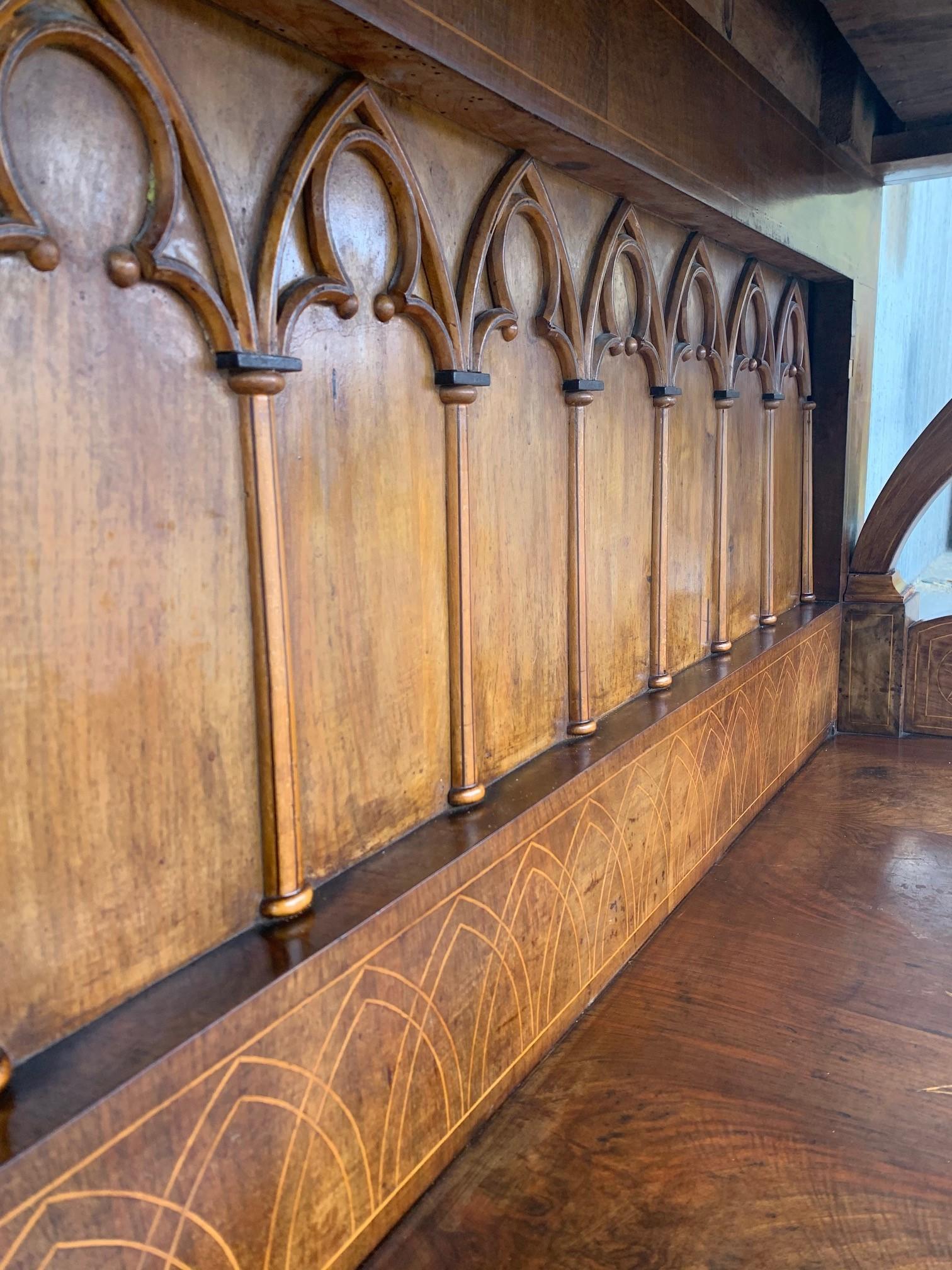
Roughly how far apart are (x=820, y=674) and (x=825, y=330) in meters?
1.30

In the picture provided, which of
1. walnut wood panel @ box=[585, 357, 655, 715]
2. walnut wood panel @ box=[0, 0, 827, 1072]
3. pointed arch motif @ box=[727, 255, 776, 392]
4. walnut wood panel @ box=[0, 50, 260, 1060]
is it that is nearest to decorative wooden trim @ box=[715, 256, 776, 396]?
pointed arch motif @ box=[727, 255, 776, 392]

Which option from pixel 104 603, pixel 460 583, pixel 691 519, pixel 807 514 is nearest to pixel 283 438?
pixel 104 603

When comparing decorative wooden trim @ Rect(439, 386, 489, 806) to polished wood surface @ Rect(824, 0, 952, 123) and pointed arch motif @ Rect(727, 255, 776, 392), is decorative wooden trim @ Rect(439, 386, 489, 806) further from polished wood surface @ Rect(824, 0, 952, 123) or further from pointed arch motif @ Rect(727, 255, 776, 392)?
polished wood surface @ Rect(824, 0, 952, 123)

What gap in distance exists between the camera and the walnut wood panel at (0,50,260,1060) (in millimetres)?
1053

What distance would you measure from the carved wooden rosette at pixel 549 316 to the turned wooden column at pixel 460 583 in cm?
8

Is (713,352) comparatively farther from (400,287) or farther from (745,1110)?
(745,1110)

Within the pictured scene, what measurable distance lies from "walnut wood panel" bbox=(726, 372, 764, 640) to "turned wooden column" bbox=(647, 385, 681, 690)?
592 mm

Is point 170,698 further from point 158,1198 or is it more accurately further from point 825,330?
point 825,330

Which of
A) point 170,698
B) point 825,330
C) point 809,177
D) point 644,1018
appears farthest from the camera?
point 825,330

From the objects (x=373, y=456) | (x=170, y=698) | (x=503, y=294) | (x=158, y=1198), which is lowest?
(x=158, y=1198)

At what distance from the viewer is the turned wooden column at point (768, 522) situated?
349 centimetres

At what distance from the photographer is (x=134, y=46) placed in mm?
1110

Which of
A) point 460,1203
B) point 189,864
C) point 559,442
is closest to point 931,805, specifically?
point 559,442

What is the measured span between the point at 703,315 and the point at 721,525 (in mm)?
612
